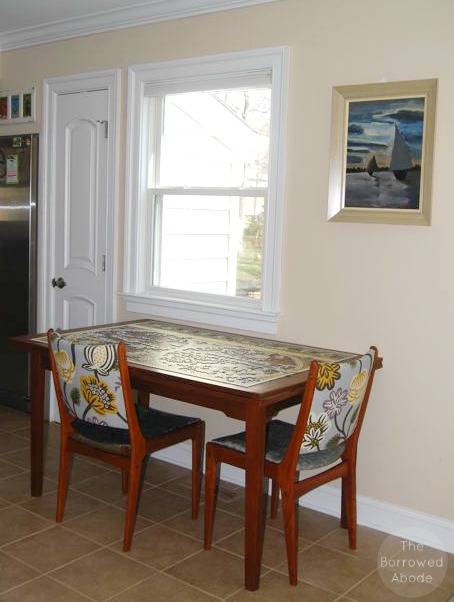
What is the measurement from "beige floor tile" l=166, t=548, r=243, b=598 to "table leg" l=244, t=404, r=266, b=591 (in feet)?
0.27

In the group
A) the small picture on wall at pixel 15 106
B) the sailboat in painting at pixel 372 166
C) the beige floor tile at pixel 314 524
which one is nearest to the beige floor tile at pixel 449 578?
the beige floor tile at pixel 314 524

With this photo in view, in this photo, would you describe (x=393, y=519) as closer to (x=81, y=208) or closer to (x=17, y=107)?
(x=81, y=208)

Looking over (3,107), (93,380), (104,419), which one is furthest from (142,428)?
(3,107)

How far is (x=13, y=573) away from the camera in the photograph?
274 cm

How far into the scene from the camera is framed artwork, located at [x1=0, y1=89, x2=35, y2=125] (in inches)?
182

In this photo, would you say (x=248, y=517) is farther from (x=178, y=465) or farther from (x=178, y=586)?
(x=178, y=465)

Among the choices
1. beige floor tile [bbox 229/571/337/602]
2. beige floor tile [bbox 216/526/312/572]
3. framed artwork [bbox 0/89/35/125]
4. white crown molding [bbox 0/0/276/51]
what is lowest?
beige floor tile [bbox 229/571/337/602]

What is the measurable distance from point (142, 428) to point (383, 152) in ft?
5.16

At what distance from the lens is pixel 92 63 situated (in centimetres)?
427

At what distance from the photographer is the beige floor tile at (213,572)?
2707 millimetres

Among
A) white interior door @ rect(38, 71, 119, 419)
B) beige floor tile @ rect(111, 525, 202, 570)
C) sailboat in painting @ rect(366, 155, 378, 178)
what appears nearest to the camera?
beige floor tile @ rect(111, 525, 202, 570)

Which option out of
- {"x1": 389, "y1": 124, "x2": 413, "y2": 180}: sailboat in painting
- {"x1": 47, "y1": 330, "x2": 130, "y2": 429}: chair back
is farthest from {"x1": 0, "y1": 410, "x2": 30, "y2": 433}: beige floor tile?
{"x1": 389, "y1": 124, "x2": 413, "y2": 180}: sailboat in painting

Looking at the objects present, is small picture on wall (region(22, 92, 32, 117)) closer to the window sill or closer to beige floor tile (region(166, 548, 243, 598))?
the window sill

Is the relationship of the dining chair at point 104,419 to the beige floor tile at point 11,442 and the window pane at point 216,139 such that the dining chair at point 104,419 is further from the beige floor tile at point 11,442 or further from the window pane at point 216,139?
the window pane at point 216,139
